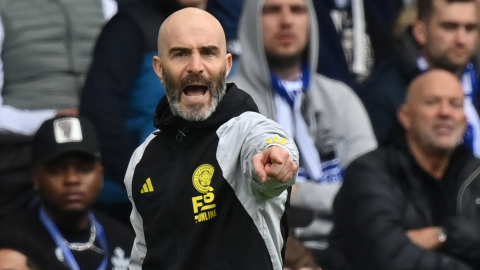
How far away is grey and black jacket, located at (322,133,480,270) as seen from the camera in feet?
15.7

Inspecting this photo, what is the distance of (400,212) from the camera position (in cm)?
492


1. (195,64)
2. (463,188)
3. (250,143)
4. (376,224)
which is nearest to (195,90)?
(195,64)

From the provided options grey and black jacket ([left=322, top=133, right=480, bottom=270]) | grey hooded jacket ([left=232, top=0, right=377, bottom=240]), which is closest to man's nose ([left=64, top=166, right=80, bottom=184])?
grey hooded jacket ([left=232, top=0, right=377, bottom=240])

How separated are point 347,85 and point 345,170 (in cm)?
101

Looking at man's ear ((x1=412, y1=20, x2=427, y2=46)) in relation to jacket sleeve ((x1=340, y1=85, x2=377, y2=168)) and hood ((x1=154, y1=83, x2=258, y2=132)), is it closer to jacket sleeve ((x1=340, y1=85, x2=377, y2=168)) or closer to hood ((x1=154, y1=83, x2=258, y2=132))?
jacket sleeve ((x1=340, y1=85, x2=377, y2=168))

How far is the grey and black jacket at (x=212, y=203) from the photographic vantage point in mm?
3146

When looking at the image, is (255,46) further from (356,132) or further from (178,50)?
(178,50)

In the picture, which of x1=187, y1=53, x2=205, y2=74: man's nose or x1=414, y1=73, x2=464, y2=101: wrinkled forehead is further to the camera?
x1=414, y1=73, x2=464, y2=101: wrinkled forehead

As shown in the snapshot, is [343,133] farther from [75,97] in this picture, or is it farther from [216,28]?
[216,28]

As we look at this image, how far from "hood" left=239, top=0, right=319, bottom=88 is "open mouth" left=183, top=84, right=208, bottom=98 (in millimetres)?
2017

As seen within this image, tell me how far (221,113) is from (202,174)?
9.1 inches

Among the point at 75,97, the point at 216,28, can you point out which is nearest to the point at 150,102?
the point at 75,97

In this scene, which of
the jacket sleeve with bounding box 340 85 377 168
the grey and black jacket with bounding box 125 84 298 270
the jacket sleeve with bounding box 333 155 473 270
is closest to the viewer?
the grey and black jacket with bounding box 125 84 298 270

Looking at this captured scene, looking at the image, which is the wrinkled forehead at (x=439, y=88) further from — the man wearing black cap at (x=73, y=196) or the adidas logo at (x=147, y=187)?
the adidas logo at (x=147, y=187)
